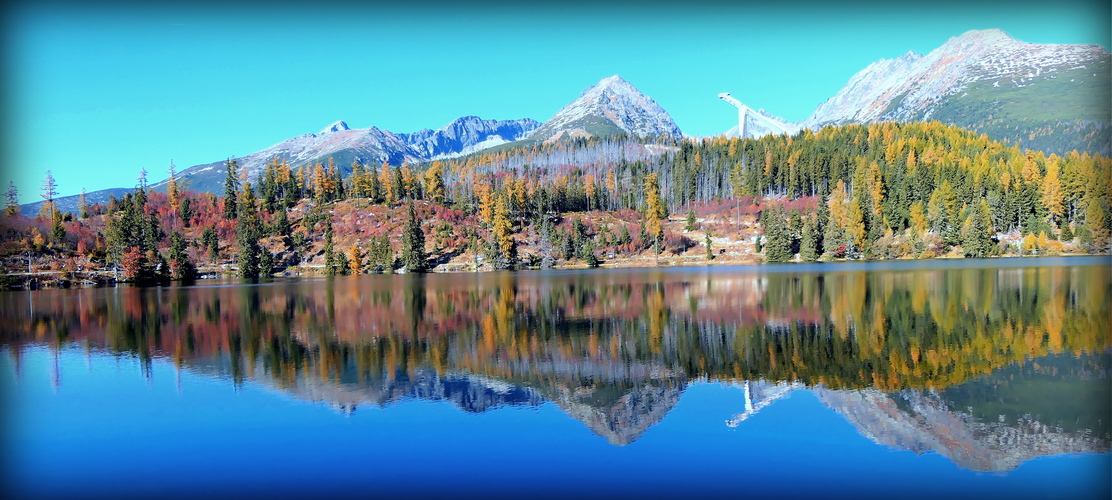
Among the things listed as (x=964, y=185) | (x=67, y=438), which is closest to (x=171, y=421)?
(x=67, y=438)

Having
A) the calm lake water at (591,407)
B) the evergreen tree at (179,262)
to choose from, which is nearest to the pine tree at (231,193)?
the evergreen tree at (179,262)

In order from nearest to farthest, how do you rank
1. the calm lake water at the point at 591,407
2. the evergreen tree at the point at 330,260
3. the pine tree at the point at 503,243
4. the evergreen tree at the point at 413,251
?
the calm lake water at the point at 591,407 < the evergreen tree at the point at 413,251 < the evergreen tree at the point at 330,260 < the pine tree at the point at 503,243

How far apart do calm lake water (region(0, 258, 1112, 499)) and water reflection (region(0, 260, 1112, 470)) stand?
0.12 m

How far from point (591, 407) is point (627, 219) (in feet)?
396

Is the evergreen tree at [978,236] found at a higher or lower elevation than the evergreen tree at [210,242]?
lower

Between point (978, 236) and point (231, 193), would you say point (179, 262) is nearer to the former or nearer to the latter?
point (231, 193)

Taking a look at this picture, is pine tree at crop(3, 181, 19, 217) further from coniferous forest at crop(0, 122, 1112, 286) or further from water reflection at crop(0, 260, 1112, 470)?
water reflection at crop(0, 260, 1112, 470)

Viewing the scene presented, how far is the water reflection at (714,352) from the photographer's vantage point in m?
14.4

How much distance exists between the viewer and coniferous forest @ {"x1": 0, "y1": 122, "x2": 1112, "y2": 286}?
96.2m

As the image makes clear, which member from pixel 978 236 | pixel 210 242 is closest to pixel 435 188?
pixel 210 242

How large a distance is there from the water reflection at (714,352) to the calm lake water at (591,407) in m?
0.12

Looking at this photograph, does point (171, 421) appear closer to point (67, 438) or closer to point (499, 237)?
point (67, 438)

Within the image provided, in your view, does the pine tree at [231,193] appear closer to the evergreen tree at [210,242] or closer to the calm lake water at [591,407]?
the evergreen tree at [210,242]

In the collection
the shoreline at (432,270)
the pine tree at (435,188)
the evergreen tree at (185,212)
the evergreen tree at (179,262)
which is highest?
the pine tree at (435,188)
